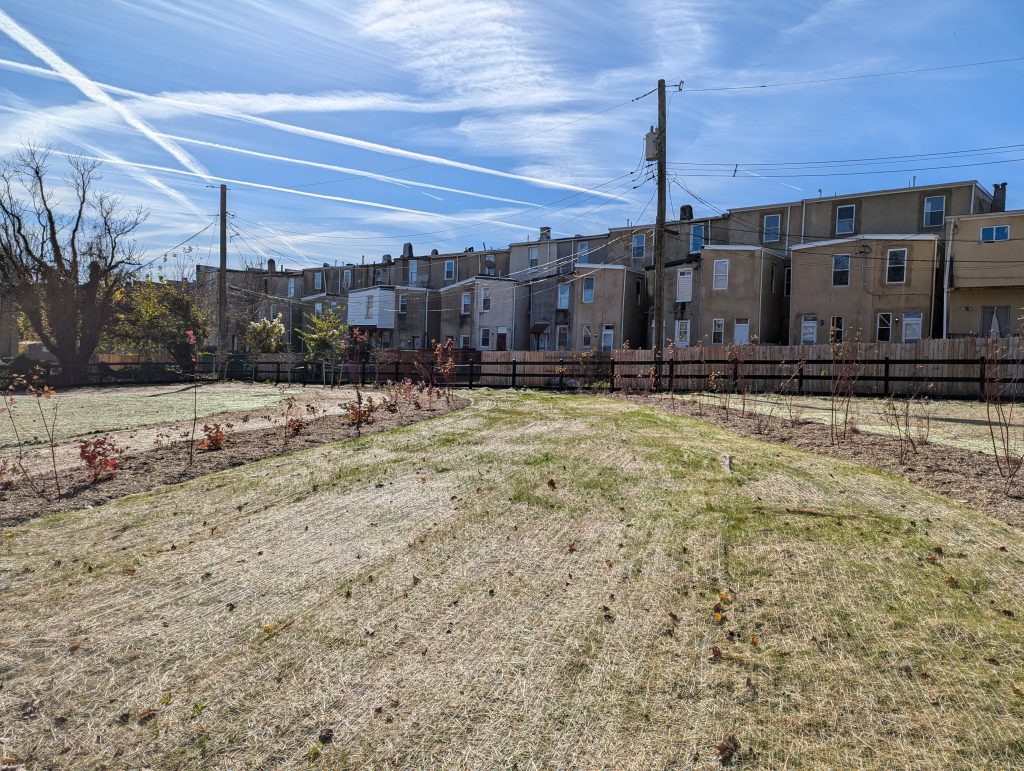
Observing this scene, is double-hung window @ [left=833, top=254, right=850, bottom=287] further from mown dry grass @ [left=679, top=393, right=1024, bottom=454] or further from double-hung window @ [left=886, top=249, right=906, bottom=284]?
mown dry grass @ [left=679, top=393, right=1024, bottom=454]

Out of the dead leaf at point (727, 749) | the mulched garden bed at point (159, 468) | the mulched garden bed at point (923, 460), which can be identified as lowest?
the dead leaf at point (727, 749)

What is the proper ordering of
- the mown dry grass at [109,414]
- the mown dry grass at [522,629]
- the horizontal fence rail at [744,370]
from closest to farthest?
the mown dry grass at [522,629] → the mown dry grass at [109,414] → the horizontal fence rail at [744,370]

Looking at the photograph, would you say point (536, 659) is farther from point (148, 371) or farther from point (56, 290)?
point (56, 290)

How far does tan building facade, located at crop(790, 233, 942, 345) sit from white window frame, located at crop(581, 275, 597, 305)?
504 inches

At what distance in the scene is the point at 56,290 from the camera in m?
39.5

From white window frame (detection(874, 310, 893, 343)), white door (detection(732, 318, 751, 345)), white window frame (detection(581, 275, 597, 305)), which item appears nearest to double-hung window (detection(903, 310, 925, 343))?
white window frame (detection(874, 310, 893, 343))

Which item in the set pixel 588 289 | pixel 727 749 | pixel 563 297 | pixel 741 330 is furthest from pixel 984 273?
pixel 727 749

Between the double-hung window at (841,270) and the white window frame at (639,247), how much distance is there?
14.9 meters

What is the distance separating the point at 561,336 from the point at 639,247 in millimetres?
7990

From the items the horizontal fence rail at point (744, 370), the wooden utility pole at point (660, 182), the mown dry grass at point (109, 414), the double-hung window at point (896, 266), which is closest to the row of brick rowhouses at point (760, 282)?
the double-hung window at point (896, 266)

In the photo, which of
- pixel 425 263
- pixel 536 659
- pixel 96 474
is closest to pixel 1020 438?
pixel 536 659

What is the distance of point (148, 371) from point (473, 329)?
76.1ft

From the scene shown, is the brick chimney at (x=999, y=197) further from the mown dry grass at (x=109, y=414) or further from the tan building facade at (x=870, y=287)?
the mown dry grass at (x=109, y=414)

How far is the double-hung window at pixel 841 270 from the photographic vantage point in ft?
113
